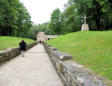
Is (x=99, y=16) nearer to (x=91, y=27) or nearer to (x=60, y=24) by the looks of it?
(x=91, y=27)

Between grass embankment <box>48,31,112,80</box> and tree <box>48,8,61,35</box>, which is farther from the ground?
tree <box>48,8,61,35</box>

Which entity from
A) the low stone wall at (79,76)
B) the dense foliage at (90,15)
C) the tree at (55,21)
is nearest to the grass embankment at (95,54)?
the low stone wall at (79,76)

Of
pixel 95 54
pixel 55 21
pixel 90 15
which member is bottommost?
pixel 95 54

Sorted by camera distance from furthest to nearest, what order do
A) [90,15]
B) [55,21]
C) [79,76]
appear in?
[55,21] < [90,15] < [79,76]

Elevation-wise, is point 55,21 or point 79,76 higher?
point 55,21

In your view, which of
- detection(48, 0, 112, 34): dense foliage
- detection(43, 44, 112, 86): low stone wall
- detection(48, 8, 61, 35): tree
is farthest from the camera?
detection(48, 8, 61, 35): tree

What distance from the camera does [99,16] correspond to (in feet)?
92.6

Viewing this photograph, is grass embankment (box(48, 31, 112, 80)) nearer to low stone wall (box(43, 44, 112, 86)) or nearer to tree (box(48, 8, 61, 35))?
low stone wall (box(43, 44, 112, 86))

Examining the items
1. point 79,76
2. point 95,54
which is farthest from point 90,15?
point 79,76

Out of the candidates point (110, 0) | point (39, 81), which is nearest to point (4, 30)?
point (110, 0)

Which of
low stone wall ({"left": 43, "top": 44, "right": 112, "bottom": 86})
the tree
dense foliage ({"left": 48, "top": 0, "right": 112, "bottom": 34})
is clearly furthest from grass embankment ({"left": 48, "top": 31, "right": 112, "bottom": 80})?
the tree

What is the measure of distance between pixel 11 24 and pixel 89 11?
2187 cm

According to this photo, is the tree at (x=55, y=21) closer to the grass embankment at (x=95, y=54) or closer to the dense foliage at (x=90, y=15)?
the dense foliage at (x=90, y=15)

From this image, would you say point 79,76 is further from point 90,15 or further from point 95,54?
point 90,15
